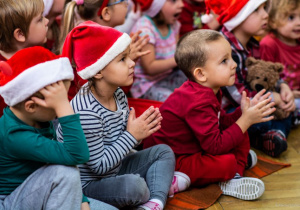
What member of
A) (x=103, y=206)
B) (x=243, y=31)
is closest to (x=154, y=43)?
(x=243, y=31)

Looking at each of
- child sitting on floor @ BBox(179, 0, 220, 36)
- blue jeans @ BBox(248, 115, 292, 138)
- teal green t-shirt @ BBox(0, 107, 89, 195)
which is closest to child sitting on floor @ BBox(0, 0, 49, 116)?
teal green t-shirt @ BBox(0, 107, 89, 195)

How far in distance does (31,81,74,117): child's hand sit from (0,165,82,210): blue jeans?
0.16m

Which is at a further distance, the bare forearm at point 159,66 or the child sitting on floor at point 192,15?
the child sitting on floor at point 192,15

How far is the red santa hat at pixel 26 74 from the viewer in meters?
1.19

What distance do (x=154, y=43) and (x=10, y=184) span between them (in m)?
1.26

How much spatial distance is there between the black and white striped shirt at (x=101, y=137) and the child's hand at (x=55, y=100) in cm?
20

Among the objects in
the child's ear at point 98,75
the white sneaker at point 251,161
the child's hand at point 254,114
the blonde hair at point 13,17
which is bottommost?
the white sneaker at point 251,161

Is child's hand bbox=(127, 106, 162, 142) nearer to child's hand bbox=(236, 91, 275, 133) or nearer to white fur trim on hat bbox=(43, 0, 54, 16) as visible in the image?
child's hand bbox=(236, 91, 275, 133)

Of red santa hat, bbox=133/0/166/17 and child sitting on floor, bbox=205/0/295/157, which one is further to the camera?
red santa hat, bbox=133/0/166/17

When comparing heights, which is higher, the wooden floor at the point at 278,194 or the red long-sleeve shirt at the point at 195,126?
the red long-sleeve shirt at the point at 195,126

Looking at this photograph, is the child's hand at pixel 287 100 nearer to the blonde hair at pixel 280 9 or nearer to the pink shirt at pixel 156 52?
the blonde hair at pixel 280 9

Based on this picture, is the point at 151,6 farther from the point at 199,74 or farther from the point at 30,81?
the point at 30,81

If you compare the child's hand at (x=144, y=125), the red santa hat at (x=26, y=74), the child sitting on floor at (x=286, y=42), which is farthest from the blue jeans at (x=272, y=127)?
the red santa hat at (x=26, y=74)

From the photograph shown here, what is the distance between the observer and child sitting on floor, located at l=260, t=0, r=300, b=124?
2.32m
